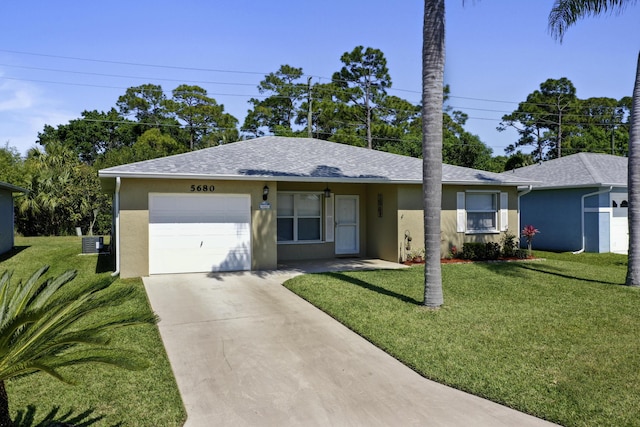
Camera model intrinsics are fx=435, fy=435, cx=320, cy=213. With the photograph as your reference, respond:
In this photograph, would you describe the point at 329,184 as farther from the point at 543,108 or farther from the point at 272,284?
the point at 543,108

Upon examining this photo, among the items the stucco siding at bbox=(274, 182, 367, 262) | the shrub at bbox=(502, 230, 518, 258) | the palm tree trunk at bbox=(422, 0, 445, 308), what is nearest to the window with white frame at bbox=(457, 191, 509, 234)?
the shrub at bbox=(502, 230, 518, 258)

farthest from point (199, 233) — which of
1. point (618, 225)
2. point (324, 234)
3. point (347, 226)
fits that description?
point (618, 225)

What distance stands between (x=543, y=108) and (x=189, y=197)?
38.2 metres

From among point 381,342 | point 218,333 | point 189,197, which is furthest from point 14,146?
point 381,342

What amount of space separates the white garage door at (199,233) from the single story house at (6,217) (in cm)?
802

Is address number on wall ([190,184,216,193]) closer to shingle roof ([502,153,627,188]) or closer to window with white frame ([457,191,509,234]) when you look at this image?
window with white frame ([457,191,509,234])

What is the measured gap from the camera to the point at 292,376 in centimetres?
511

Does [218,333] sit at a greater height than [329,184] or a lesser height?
lesser

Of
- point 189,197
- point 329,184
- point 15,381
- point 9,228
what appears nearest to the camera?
point 15,381

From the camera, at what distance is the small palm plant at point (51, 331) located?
255cm

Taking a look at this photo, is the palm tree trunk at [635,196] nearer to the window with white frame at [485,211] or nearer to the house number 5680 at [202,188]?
the window with white frame at [485,211]

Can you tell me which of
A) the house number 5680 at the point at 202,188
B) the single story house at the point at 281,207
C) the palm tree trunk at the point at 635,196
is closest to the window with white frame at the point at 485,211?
the single story house at the point at 281,207

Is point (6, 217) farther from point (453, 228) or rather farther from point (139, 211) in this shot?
point (453, 228)

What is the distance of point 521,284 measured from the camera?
1001 cm
